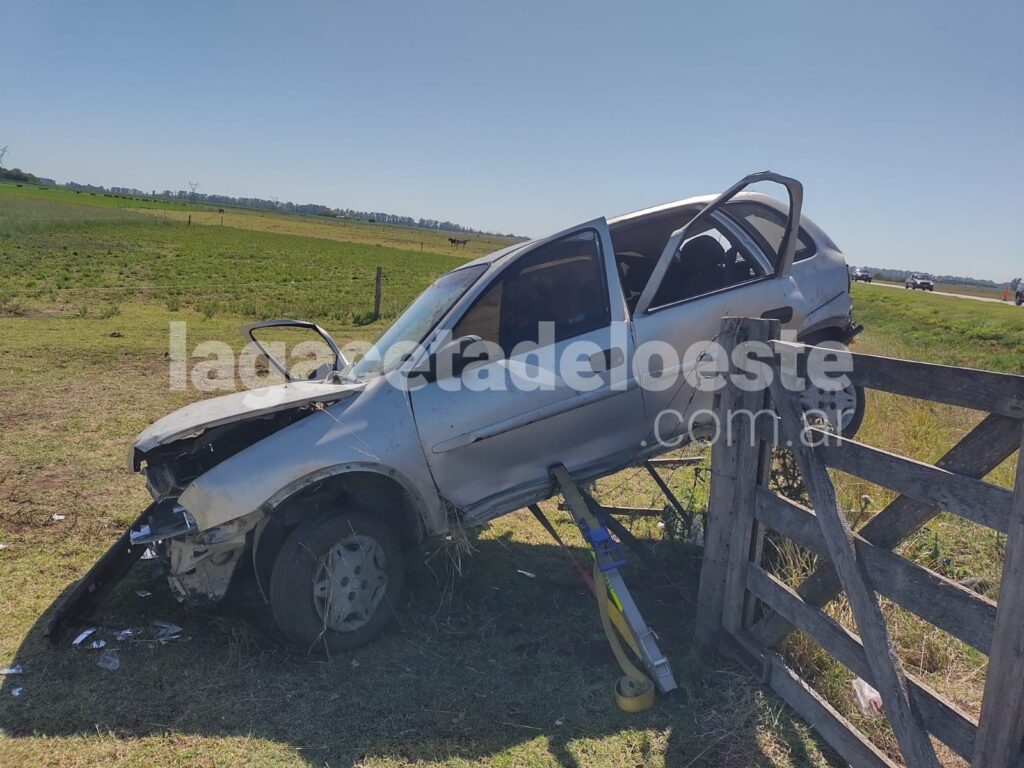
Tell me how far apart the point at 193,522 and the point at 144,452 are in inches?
20.7

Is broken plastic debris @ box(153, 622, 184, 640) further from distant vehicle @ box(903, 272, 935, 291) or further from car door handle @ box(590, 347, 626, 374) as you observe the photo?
distant vehicle @ box(903, 272, 935, 291)

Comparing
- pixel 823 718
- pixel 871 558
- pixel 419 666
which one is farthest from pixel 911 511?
pixel 419 666

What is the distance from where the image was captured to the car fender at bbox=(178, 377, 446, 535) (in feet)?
10.9

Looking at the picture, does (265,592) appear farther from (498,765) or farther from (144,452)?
(498,765)

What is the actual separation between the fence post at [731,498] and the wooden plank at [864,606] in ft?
1.20

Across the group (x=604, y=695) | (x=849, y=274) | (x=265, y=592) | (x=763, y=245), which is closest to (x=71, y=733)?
(x=265, y=592)

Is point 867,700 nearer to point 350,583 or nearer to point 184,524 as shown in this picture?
point 350,583

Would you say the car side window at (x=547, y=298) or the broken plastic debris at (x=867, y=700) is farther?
the car side window at (x=547, y=298)

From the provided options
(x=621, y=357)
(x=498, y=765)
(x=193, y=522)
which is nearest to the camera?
(x=498, y=765)

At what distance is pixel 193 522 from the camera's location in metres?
3.34

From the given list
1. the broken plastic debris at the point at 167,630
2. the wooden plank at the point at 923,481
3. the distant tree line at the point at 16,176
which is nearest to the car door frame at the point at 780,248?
the wooden plank at the point at 923,481

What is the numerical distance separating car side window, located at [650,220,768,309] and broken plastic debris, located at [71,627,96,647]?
3922mm

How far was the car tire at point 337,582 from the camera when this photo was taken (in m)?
3.43

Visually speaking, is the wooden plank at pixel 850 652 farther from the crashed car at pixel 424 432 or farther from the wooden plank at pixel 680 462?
the wooden plank at pixel 680 462
